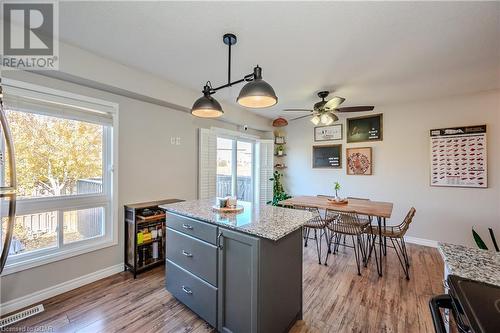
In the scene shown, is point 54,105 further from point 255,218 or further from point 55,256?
point 255,218

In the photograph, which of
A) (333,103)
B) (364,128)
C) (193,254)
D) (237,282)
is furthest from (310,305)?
(364,128)

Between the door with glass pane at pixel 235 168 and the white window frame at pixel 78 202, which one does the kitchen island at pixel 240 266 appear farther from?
the door with glass pane at pixel 235 168

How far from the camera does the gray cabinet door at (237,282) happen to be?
1.44 meters

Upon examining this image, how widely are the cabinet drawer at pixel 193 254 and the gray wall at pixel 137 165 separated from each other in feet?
3.56

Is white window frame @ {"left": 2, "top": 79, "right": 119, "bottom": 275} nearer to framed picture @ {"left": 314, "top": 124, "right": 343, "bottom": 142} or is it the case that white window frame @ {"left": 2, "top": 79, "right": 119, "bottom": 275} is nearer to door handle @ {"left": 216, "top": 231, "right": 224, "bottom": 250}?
door handle @ {"left": 216, "top": 231, "right": 224, "bottom": 250}

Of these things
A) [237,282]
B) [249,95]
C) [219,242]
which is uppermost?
[249,95]

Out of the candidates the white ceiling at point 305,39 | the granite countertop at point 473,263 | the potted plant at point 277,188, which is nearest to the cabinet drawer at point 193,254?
the granite countertop at point 473,263

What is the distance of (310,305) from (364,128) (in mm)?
3472

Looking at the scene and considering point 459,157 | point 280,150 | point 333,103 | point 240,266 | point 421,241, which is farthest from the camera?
point 280,150

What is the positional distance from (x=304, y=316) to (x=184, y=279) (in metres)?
1.16

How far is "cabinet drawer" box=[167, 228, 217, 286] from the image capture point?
1.72 metres

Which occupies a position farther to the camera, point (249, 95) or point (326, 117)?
point (326, 117)

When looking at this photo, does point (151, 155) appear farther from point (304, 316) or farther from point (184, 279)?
point (304, 316)

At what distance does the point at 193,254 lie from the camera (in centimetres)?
188
